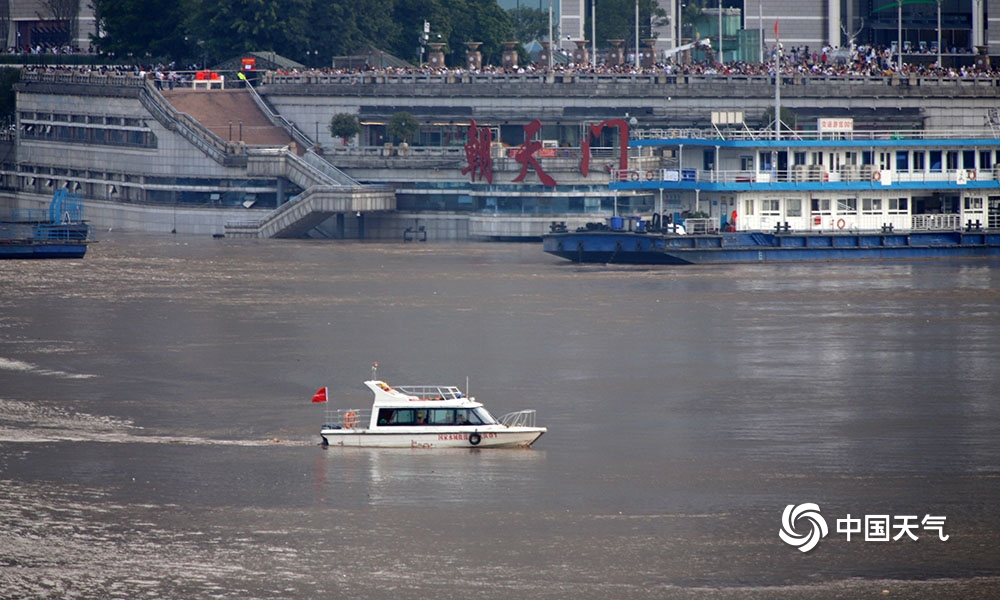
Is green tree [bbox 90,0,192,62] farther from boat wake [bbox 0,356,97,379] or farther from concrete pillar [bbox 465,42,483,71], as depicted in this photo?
boat wake [bbox 0,356,97,379]

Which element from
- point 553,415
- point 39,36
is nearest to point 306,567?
point 553,415

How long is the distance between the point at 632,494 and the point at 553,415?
8637 mm

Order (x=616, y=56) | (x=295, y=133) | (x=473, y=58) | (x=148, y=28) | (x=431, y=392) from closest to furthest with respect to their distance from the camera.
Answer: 1. (x=431, y=392)
2. (x=295, y=133)
3. (x=473, y=58)
4. (x=616, y=56)
5. (x=148, y=28)

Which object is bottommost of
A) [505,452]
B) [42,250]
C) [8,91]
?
[505,452]

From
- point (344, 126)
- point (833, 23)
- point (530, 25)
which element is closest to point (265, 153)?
point (344, 126)

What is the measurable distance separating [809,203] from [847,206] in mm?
2153

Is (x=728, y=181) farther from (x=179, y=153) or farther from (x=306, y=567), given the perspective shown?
(x=306, y=567)

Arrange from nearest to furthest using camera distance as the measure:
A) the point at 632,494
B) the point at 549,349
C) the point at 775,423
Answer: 1. the point at 632,494
2. the point at 775,423
3. the point at 549,349

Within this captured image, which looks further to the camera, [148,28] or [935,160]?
[148,28]

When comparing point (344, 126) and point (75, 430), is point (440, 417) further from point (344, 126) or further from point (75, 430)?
point (344, 126)

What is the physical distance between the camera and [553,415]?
4562 cm

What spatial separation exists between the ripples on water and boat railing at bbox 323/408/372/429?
64 centimetres

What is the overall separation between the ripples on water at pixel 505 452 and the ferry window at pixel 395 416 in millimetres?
1143

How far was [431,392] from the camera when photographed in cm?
4788
